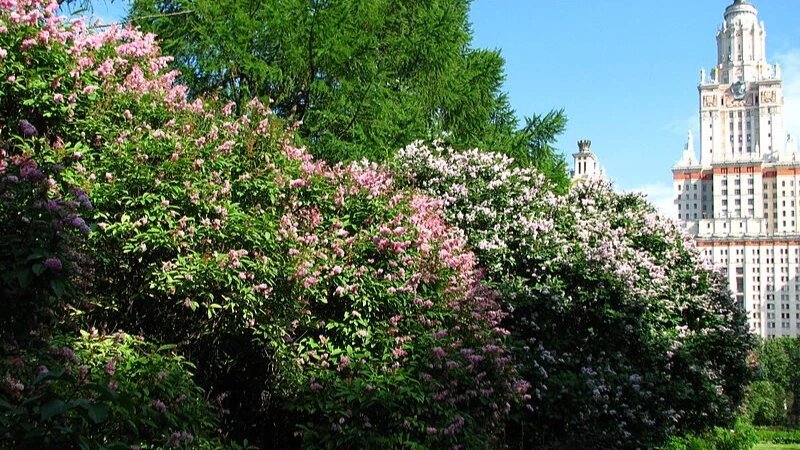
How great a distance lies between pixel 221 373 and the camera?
7.80 metres

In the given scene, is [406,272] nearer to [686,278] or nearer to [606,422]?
[606,422]

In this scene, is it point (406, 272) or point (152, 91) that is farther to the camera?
point (406, 272)

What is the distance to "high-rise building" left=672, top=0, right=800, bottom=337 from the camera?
112562 mm

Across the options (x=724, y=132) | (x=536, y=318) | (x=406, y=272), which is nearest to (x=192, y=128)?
(x=406, y=272)

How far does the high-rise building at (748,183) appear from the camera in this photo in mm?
112562

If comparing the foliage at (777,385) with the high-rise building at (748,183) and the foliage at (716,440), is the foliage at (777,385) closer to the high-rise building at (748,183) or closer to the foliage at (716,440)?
the foliage at (716,440)

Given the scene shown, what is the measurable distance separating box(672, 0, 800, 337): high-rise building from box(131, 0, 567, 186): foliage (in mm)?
101021

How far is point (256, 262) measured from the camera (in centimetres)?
630

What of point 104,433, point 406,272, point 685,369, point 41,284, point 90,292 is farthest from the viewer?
point 685,369

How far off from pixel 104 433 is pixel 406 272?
369 cm

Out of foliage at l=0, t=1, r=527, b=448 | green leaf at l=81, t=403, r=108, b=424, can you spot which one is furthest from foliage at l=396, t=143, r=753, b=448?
green leaf at l=81, t=403, r=108, b=424

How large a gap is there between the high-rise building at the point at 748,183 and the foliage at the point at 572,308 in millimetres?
101768

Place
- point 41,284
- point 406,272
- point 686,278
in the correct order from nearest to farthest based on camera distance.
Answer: point 41,284 → point 406,272 → point 686,278

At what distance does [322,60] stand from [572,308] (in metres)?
5.46
